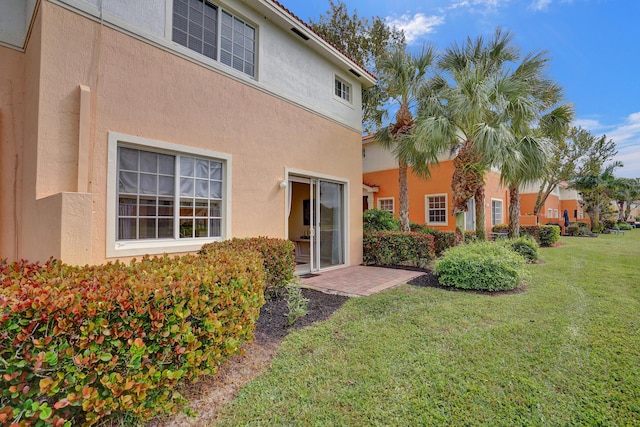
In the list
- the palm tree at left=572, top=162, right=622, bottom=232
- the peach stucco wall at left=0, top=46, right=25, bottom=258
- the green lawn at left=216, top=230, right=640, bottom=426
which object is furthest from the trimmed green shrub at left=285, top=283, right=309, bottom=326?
the palm tree at left=572, top=162, right=622, bottom=232

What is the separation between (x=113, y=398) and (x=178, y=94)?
555cm

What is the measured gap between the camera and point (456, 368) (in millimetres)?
3551

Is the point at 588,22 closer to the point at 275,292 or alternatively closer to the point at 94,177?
the point at 275,292

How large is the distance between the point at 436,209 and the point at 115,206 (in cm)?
1655

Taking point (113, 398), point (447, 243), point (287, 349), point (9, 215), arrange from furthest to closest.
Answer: point (447, 243)
point (9, 215)
point (287, 349)
point (113, 398)

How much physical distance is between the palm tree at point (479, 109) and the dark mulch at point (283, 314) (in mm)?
6788

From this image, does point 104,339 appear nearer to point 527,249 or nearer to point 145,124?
point 145,124

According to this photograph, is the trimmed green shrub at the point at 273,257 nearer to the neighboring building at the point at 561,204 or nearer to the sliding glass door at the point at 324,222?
the sliding glass door at the point at 324,222

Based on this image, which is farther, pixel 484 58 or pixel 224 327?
pixel 484 58

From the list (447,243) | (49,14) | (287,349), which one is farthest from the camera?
(447,243)

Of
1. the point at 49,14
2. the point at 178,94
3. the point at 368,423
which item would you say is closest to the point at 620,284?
the point at 368,423

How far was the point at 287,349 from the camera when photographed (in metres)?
4.06

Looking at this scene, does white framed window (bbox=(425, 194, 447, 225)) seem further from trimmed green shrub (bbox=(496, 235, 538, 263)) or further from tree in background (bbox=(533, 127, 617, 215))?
tree in background (bbox=(533, 127, 617, 215))

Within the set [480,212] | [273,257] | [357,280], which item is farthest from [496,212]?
[273,257]
